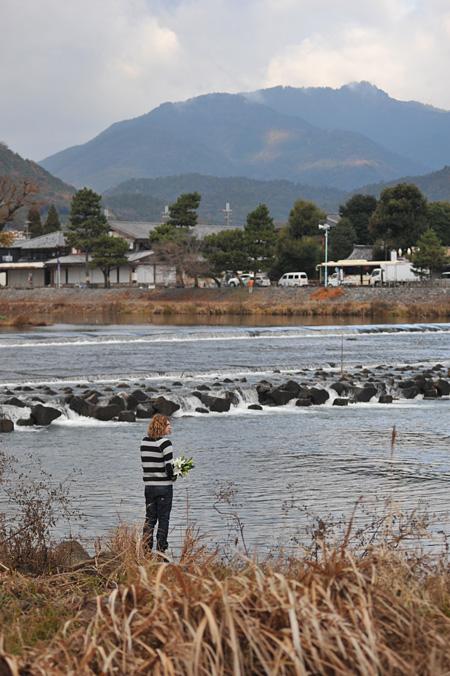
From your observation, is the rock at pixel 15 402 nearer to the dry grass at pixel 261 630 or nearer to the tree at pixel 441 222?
the dry grass at pixel 261 630

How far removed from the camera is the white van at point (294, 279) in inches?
3076

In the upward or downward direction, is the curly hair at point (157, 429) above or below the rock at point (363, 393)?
above

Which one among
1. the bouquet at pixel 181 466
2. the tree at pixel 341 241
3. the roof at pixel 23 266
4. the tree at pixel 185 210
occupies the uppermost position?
the tree at pixel 185 210

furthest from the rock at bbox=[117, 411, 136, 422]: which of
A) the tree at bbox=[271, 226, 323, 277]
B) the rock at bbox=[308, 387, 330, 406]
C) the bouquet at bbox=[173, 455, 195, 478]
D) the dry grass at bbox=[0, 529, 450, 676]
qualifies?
the tree at bbox=[271, 226, 323, 277]

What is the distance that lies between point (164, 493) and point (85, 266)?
8389 centimetres

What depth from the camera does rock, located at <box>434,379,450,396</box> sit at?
24.5 metres

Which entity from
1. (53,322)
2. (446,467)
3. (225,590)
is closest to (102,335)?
(53,322)

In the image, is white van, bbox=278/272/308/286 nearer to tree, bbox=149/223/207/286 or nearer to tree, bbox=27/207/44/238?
tree, bbox=149/223/207/286

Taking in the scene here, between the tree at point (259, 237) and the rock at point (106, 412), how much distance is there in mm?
55096

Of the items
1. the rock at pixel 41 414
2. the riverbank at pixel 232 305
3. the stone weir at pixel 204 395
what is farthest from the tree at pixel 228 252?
the rock at pixel 41 414

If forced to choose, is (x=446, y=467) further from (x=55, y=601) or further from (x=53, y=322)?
(x=53, y=322)

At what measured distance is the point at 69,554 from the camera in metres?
7.89

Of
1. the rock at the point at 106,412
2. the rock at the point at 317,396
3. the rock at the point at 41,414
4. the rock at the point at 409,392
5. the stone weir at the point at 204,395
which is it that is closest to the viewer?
the rock at the point at 41,414

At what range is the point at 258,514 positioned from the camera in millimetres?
11555
